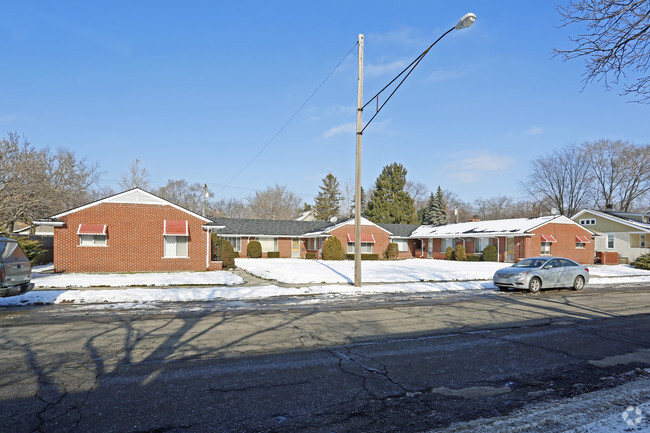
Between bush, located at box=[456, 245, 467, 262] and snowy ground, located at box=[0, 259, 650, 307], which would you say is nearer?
snowy ground, located at box=[0, 259, 650, 307]

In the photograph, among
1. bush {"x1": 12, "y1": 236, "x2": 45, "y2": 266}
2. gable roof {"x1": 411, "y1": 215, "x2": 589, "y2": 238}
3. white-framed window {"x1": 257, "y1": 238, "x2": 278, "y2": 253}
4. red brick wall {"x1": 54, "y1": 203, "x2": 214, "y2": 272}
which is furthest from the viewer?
white-framed window {"x1": 257, "y1": 238, "x2": 278, "y2": 253}

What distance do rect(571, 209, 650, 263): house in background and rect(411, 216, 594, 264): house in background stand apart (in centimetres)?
319

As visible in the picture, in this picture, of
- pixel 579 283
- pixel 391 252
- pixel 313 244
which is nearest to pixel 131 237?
pixel 313 244

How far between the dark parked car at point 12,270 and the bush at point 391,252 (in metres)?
34.2

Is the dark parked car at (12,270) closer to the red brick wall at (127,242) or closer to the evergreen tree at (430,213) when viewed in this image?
the red brick wall at (127,242)

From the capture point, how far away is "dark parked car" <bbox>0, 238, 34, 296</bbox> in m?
9.77

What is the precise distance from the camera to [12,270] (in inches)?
398

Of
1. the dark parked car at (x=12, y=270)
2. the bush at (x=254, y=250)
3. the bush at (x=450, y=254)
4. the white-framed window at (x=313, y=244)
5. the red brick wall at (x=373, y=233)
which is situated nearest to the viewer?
the dark parked car at (x=12, y=270)

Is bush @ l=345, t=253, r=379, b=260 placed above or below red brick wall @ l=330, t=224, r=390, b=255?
below

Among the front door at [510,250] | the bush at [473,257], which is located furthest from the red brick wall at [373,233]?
the front door at [510,250]

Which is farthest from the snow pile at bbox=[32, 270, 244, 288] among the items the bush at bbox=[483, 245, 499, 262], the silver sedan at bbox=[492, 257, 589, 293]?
the bush at bbox=[483, 245, 499, 262]

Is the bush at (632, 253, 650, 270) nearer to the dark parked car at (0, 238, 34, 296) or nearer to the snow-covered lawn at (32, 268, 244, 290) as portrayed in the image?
the snow-covered lawn at (32, 268, 244, 290)

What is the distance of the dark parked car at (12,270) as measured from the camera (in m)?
9.77

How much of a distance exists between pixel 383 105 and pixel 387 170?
172 ft
